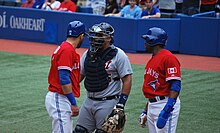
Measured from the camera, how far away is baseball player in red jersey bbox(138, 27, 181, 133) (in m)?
6.50

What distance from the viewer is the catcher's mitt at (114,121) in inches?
264

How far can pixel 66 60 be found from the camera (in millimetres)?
6648

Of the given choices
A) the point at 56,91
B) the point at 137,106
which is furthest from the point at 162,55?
the point at 137,106

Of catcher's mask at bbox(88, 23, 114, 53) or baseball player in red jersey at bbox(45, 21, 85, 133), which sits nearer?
baseball player in red jersey at bbox(45, 21, 85, 133)

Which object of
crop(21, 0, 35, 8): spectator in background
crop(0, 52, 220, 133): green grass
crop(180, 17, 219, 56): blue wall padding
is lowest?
crop(0, 52, 220, 133): green grass

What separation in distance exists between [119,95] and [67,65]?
80 centimetres

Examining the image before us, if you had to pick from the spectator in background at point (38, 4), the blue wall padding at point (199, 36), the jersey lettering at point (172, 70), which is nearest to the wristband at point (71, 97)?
the jersey lettering at point (172, 70)

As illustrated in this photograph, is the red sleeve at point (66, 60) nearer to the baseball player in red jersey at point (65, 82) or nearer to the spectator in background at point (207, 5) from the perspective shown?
the baseball player in red jersey at point (65, 82)

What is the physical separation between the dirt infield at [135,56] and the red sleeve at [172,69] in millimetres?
8067

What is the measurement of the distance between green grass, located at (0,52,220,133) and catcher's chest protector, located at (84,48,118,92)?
87.9 inches

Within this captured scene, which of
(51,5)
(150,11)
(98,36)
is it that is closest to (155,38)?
(98,36)

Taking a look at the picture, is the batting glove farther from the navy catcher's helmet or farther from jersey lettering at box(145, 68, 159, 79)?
the navy catcher's helmet

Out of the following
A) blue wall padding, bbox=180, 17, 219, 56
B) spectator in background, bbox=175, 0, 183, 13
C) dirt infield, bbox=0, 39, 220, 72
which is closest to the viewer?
dirt infield, bbox=0, 39, 220, 72

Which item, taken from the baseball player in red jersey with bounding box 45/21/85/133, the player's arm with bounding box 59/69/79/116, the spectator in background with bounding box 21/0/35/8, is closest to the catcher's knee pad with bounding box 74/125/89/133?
the baseball player in red jersey with bounding box 45/21/85/133
